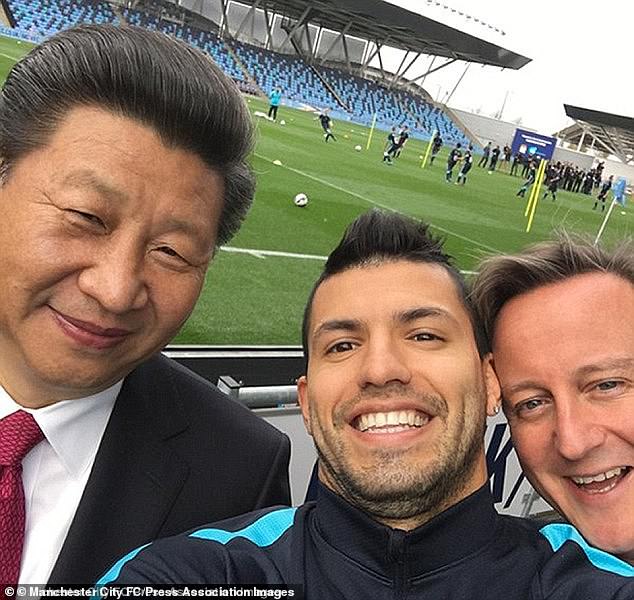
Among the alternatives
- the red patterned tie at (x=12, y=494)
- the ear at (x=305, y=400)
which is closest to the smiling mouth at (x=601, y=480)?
the ear at (x=305, y=400)

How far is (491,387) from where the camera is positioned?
5.99 feet

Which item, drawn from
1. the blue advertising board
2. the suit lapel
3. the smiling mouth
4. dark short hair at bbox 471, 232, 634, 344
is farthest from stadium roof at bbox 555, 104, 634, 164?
the suit lapel

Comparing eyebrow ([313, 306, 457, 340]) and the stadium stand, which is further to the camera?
the stadium stand

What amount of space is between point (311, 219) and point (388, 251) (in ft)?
23.6

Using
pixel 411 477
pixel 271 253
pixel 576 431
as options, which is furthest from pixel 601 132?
pixel 411 477

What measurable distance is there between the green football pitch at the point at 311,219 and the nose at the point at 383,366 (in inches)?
21.5

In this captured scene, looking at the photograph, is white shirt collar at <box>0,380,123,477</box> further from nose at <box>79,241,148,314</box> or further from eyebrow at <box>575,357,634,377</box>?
eyebrow at <box>575,357,634,377</box>

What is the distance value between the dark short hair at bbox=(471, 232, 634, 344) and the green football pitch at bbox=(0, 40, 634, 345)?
221 mm

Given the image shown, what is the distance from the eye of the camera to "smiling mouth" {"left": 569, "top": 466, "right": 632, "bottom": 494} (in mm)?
1769

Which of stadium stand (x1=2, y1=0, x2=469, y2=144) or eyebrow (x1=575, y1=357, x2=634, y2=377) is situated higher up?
stadium stand (x1=2, y1=0, x2=469, y2=144)

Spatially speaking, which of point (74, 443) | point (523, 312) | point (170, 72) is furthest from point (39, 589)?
point (523, 312)

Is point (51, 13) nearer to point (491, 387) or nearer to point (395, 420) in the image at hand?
point (491, 387)

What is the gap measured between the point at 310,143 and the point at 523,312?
17036 millimetres

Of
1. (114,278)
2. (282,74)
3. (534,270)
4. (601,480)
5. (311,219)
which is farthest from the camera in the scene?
(282,74)
